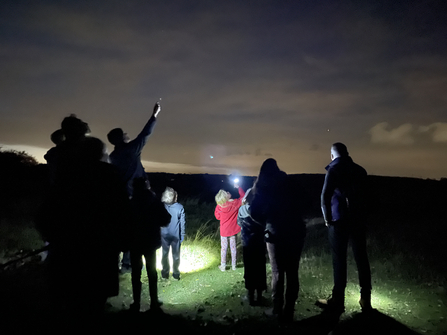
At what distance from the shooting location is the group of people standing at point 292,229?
4.14 m

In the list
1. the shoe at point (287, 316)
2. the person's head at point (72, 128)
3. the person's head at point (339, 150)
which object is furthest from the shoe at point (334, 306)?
the person's head at point (72, 128)

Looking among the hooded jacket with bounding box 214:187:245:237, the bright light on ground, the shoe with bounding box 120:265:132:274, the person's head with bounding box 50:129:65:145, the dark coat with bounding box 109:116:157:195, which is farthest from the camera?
the bright light on ground

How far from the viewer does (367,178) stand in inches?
181

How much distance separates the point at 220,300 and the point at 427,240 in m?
9.07

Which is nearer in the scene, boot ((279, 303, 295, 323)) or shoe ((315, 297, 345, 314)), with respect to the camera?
boot ((279, 303, 295, 323))

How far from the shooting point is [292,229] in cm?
411

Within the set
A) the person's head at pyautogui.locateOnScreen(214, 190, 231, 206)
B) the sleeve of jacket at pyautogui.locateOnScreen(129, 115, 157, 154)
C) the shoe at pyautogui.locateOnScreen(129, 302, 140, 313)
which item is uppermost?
the sleeve of jacket at pyautogui.locateOnScreen(129, 115, 157, 154)

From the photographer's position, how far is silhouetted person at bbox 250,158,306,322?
4117 mm

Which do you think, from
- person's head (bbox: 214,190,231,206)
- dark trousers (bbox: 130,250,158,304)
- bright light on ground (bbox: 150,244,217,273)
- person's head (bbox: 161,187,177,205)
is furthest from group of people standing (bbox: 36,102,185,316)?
bright light on ground (bbox: 150,244,217,273)

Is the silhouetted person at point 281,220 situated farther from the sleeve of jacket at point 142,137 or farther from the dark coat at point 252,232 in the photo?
the sleeve of jacket at point 142,137

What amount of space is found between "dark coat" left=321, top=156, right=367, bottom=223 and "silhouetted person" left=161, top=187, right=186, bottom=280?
284 centimetres

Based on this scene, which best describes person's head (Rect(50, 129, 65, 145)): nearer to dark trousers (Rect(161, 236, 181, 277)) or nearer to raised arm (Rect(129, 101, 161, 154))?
raised arm (Rect(129, 101, 161, 154))

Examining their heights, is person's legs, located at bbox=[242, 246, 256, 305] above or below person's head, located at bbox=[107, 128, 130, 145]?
below

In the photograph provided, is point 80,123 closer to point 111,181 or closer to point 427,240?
point 111,181
